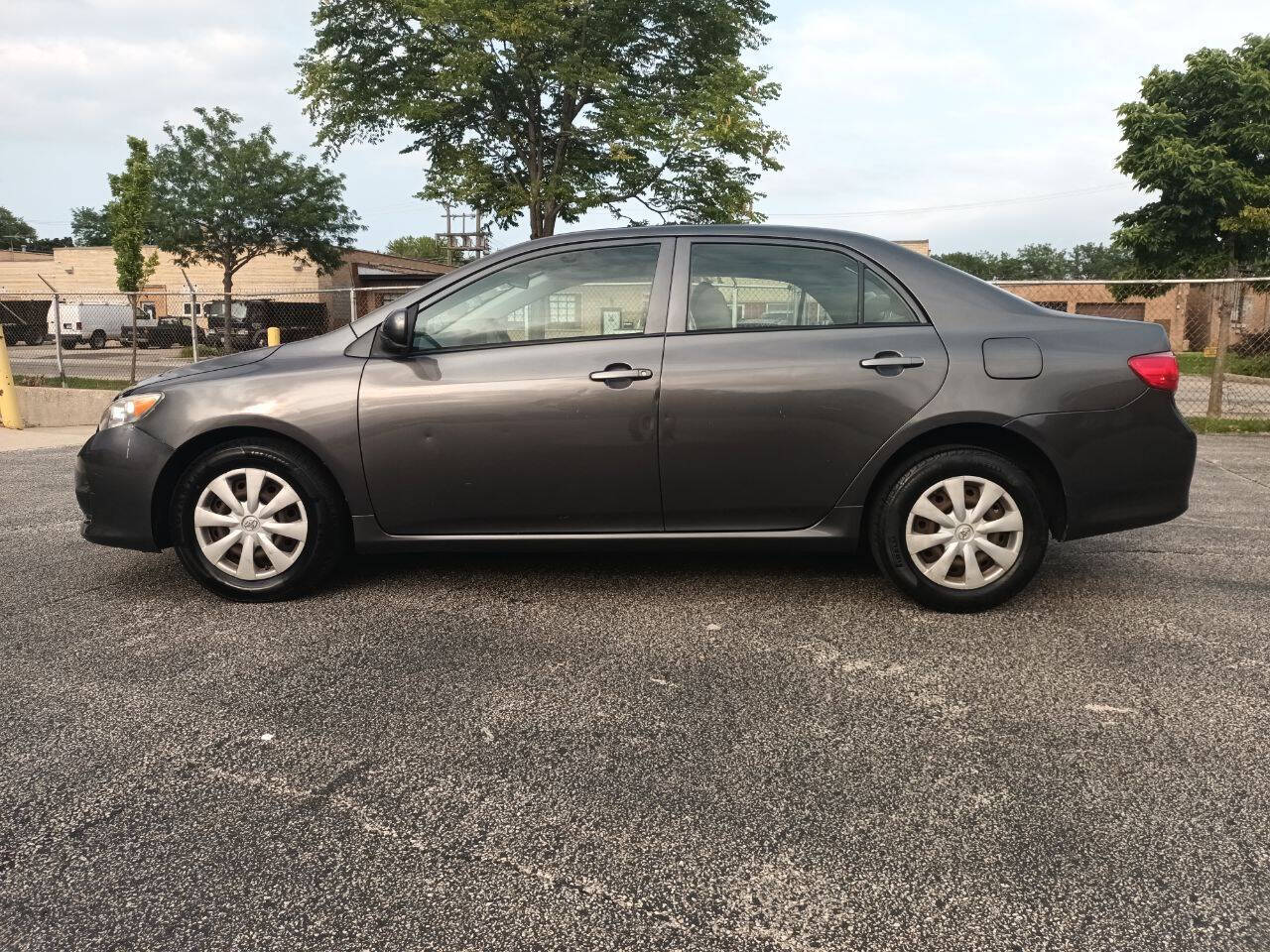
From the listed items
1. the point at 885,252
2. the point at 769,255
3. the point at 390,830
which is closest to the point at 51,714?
the point at 390,830

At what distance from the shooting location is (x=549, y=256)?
4098mm

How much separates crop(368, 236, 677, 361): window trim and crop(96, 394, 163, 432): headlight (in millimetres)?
987

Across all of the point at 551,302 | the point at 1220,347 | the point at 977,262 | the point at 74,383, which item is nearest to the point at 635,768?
the point at 551,302

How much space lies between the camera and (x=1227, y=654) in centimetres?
338

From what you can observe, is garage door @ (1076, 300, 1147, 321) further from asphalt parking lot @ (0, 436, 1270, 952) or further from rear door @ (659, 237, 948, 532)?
asphalt parking lot @ (0, 436, 1270, 952)

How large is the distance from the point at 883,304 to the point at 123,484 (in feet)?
11.0

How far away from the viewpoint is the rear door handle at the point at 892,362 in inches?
149

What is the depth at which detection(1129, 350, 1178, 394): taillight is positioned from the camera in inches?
149

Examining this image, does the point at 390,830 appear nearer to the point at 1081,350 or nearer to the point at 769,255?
the point at 769,255

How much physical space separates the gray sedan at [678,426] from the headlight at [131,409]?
10 millimetres

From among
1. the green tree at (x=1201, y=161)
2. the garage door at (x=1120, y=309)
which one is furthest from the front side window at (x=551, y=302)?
the garage door at (x=1120, y=309)

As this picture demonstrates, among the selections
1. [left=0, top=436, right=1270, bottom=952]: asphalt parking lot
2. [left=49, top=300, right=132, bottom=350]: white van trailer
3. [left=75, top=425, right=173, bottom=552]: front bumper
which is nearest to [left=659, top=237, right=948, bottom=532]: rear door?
[left=0, top=436, right=1270, bottom=952]: asphalt parking lot

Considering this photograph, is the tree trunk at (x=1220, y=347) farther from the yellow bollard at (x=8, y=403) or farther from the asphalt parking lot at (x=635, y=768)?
the yellow bollard at (x=8, y=403)

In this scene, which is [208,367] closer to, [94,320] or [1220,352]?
[1220,352]
